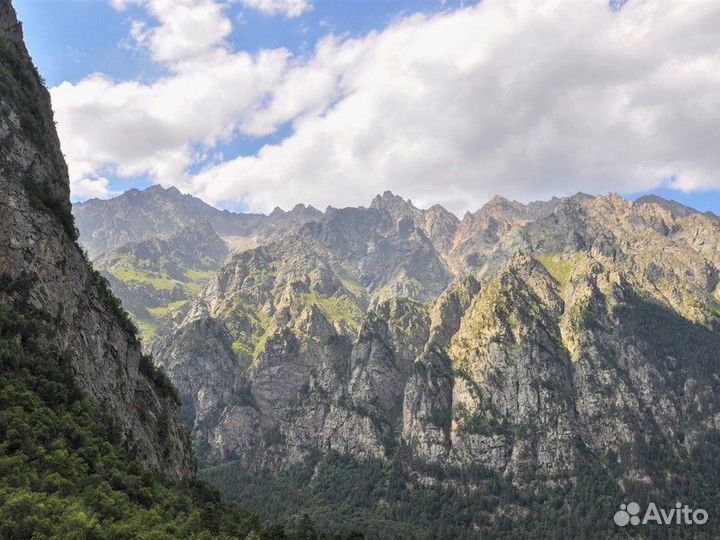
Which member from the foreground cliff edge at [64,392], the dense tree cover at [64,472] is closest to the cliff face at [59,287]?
the foreground cliff edge at [64,392]

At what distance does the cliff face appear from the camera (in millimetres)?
99625

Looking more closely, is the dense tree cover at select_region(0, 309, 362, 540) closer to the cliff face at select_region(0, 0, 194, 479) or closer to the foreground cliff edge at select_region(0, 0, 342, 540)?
the foreground cliff edge at select_region(0, 0, 342, 540)

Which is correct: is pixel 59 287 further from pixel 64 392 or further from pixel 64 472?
pixel 64 472

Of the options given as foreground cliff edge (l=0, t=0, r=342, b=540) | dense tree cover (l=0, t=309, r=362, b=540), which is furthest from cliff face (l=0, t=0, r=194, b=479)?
dense tree cover (l=0, t=309, r=362, b=540)

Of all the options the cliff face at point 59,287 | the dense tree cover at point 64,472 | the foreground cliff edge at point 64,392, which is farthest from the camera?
the cliff face at point 59,287

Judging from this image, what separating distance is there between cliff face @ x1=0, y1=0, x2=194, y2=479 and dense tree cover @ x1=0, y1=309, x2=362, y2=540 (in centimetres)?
682

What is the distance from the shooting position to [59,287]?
107m

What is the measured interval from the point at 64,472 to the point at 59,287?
4514 centimetres

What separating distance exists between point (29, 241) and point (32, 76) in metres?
65.2

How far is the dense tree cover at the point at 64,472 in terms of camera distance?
187ft

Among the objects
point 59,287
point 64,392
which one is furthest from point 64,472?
point 59,287

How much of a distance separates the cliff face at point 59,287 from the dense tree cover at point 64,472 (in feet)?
22.4

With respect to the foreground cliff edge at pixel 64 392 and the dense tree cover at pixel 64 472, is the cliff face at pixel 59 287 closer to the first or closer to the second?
the foreground cliff edge at pixel 64 392

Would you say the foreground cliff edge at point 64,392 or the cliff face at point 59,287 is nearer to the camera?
the foreground cliff edge at point 64,392
